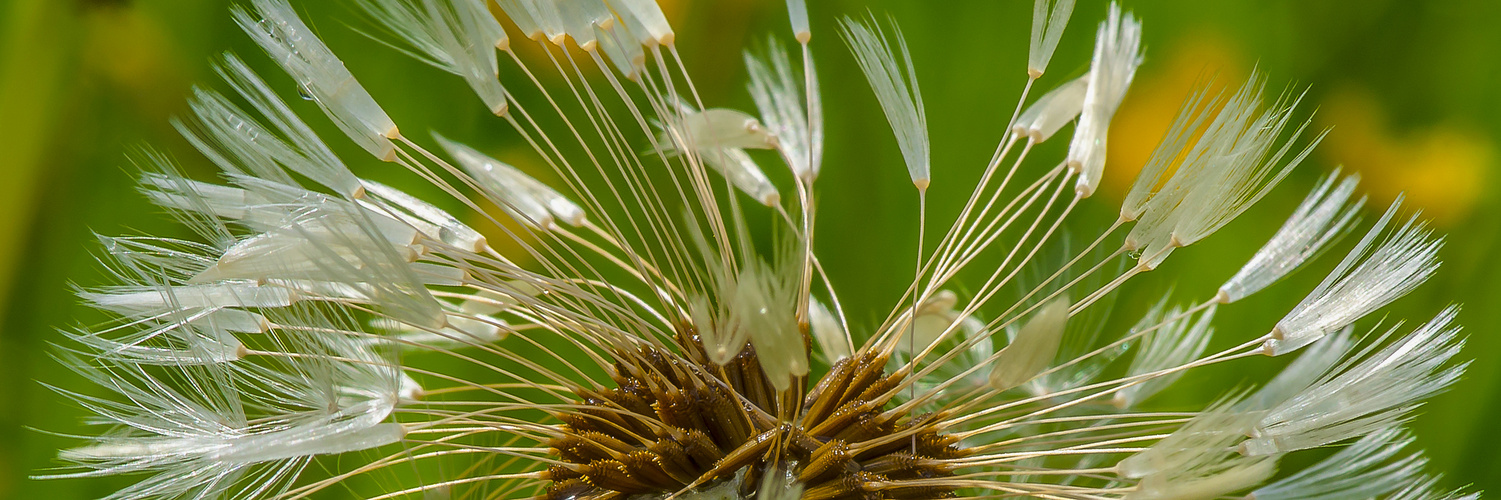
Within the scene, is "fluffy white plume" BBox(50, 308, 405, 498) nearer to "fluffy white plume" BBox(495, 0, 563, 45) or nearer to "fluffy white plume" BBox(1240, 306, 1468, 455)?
"fluffy white plume" BBox(495, 0, 563, 45)

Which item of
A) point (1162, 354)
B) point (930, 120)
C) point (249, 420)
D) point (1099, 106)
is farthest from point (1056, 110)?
→ point (249, 420)

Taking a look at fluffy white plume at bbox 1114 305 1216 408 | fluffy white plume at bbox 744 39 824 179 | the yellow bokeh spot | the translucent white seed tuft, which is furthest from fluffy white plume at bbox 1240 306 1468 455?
the yellow bokeh spot

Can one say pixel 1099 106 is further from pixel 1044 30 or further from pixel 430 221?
pixel 430 221

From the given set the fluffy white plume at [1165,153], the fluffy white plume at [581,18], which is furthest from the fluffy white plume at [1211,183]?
the fluffy white plume at [581,18]

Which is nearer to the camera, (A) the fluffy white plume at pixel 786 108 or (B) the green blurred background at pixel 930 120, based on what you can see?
(A) the fluffy white plume at pixel 786 108

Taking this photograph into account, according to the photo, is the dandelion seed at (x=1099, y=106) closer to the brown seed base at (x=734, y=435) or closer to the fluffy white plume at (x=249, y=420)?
the brown seed base at (x=734, y=435)

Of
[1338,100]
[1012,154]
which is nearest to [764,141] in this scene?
[1012,154]
